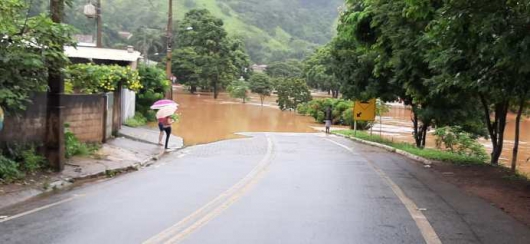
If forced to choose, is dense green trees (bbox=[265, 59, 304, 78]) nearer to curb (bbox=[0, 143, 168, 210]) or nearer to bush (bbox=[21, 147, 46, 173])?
curb (bbox=[0, 143, 168, 210])

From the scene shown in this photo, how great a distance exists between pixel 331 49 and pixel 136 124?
420 inches

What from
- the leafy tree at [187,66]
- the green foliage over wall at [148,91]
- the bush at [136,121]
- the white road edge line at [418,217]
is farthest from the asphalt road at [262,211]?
the leafy tree at [187,66]

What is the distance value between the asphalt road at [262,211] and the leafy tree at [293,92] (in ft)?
174

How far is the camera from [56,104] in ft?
43.5

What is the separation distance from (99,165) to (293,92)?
2141 inches

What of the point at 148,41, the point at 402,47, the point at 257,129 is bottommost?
the point at 257,129

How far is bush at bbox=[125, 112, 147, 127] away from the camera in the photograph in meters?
28.5

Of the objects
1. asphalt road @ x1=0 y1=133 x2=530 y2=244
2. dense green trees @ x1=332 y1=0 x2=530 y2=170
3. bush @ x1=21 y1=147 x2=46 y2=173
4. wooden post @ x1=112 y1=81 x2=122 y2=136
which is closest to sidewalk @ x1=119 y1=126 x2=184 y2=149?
wooden post @ x1=112 y1=81 x2=122 y2=136

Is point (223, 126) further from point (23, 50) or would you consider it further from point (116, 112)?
point (23, 50)

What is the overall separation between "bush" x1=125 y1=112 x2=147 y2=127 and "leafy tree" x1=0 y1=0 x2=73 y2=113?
635 inches

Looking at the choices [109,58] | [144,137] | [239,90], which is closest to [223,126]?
[109,58]

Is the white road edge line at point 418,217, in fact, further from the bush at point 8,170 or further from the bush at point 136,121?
the bush at point 136,121

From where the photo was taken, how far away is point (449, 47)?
12.7 meters

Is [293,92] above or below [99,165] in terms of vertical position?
above
